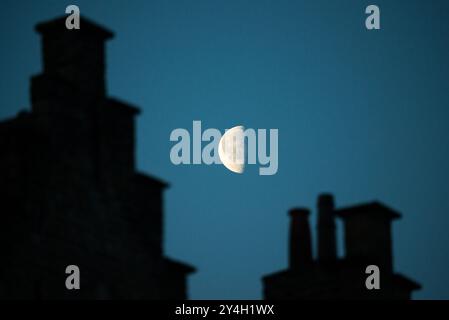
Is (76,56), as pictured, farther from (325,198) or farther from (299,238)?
(325,198)

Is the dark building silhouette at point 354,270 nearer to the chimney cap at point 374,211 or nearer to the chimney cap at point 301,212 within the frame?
the chimney cap at point 374,211

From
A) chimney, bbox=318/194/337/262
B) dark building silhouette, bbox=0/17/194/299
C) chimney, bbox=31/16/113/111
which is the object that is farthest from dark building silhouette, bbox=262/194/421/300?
chimney, bbox=31/16/113/111

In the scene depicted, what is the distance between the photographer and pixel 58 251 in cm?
2775

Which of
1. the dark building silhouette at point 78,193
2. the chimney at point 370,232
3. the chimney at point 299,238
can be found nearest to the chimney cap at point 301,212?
the chimney at point 299,238

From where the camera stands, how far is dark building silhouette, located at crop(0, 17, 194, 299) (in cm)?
2741

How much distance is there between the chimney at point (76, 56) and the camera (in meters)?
29.5

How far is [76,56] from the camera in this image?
29.6 meters

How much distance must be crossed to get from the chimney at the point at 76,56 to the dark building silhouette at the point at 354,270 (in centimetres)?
536

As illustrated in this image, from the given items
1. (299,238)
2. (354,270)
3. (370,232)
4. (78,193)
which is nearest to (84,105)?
(78,193)

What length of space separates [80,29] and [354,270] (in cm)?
669

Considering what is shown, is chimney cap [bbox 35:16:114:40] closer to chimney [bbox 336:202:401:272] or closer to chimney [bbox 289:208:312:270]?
chimney [bbox 336:202:401:272]

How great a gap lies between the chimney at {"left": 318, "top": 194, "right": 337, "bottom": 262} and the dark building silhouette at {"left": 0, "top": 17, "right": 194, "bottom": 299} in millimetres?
5151
